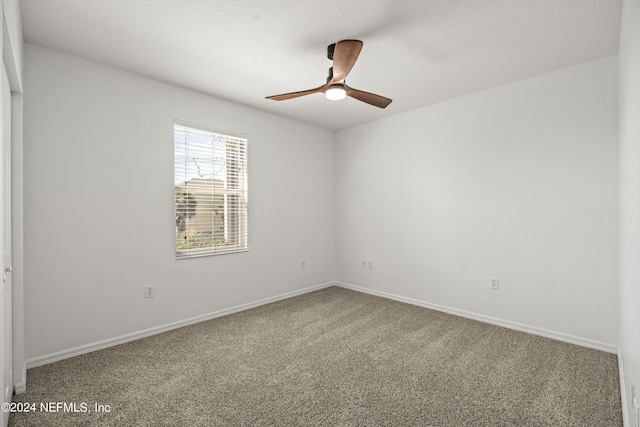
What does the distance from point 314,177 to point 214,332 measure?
2.49 metres

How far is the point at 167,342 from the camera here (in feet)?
9.64

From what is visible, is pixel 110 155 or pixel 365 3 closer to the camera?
pixel 365 3

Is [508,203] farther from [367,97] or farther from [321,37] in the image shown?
[321,37]

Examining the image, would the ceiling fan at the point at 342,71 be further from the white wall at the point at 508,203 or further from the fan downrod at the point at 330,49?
the white wall at the point at 508,203

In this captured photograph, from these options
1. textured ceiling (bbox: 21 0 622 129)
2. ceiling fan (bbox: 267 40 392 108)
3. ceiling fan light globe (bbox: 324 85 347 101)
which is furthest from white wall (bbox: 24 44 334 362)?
ceiling fan light globe (bbox: 324 85 347 101)

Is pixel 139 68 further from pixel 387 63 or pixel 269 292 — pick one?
pixel 269 292

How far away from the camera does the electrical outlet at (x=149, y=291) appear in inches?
122

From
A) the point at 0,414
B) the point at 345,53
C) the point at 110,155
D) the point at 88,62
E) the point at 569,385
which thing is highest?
the point at 88,62

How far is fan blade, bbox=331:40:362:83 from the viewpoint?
204 cm

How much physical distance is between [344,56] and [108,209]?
234 cm

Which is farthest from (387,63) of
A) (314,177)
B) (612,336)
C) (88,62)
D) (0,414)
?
(0,414)

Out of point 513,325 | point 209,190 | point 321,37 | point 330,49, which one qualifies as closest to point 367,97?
point 330,49

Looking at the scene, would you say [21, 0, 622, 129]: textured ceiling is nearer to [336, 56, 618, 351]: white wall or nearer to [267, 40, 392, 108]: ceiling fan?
[267, 40, 392, 108]: ceiling fan

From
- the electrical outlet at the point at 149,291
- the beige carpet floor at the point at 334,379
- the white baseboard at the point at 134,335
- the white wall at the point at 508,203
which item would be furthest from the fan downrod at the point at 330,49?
the white baseboard at the point at 134,335
